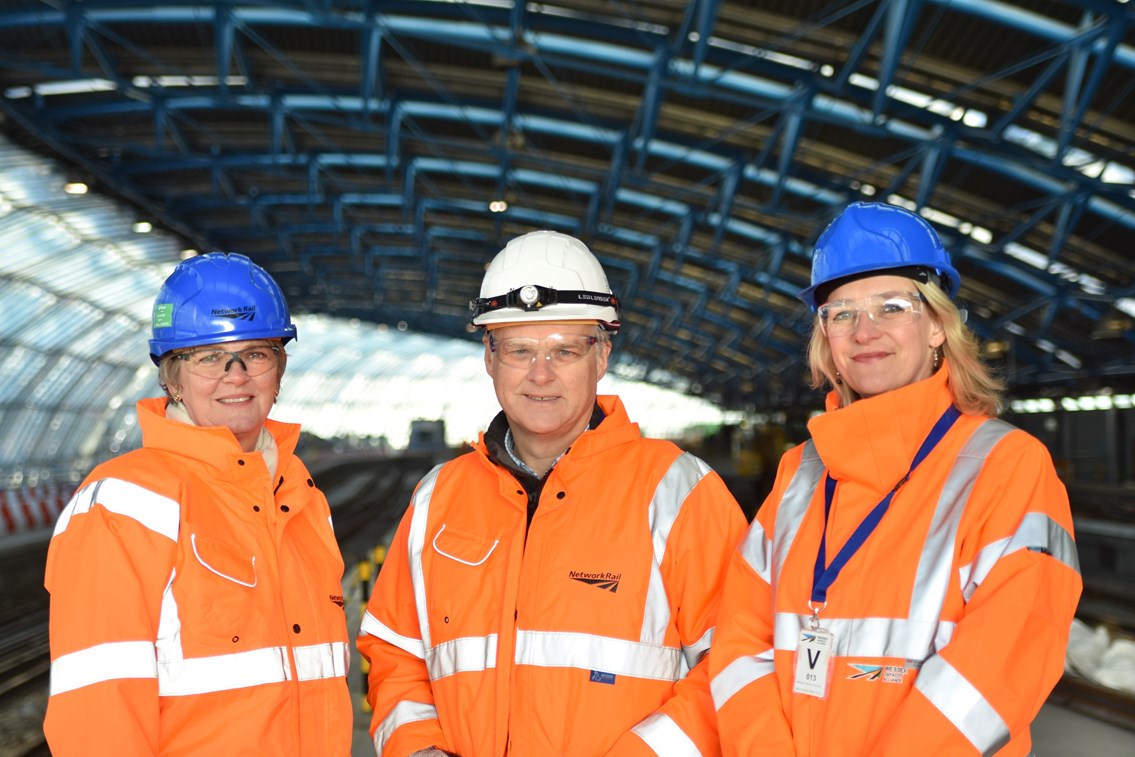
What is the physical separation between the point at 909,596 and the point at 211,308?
2.25 metres

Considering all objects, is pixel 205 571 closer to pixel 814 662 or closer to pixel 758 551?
pixel 758 551

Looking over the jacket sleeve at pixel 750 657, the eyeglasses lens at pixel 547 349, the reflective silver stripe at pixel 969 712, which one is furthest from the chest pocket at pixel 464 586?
the reflective silver stripe at pixel 969 712

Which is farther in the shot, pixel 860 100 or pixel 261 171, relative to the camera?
pixel 261 171

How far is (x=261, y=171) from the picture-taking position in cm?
2642

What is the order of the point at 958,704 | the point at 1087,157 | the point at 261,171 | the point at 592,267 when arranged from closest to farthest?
the point at 958,704 → the point at 592,267 → the point at 1087,157 → the point at 261,171

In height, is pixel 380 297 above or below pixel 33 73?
below

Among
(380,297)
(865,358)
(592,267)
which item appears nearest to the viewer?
(865,358)

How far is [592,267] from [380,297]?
Result: 40.7 m

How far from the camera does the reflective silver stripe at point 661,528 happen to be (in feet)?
9.55

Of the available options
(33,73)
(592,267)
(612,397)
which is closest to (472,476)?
(612,397)

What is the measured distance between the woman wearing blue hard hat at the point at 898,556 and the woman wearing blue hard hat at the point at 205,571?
4.19 ft

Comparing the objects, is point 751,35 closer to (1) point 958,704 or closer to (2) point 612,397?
(2) point 612,397


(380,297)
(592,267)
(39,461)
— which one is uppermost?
(592,267)

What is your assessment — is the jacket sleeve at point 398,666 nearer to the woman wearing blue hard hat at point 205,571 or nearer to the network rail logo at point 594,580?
the woman wearing blue hard hat at point 205,571
